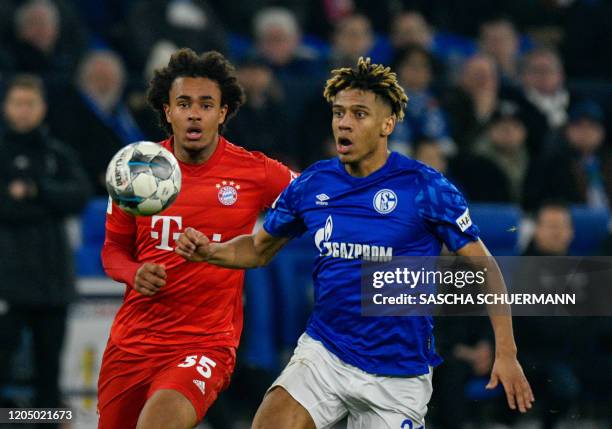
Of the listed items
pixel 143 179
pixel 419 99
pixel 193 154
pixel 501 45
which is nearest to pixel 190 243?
pixel 143 179

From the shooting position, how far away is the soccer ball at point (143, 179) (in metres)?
6.07

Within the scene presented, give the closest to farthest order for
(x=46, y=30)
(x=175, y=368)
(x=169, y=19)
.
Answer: (x=175, y=368) < (x=46, y=30) < (x=169, y=19)

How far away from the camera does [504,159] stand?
39.0 ft

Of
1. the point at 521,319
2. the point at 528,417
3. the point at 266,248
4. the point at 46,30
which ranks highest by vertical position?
the point at 46,30

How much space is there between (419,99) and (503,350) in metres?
6.15

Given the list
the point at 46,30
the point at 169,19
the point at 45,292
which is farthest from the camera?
the point at 169,19

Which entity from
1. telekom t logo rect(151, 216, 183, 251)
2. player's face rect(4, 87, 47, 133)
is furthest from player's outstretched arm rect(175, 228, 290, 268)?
player's face rect(4, 87, 47, 133)

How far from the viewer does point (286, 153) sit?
11172 millimetres

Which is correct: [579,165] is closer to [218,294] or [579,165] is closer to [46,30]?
[46,30]

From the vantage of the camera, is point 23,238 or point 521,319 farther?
point 521,319

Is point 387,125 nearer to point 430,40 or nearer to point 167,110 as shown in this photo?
point 167,110

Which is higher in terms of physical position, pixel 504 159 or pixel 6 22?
pixel 6 22

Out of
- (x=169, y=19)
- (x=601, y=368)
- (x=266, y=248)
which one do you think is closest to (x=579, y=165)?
(x=601, y=368)

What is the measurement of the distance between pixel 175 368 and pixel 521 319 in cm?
426
